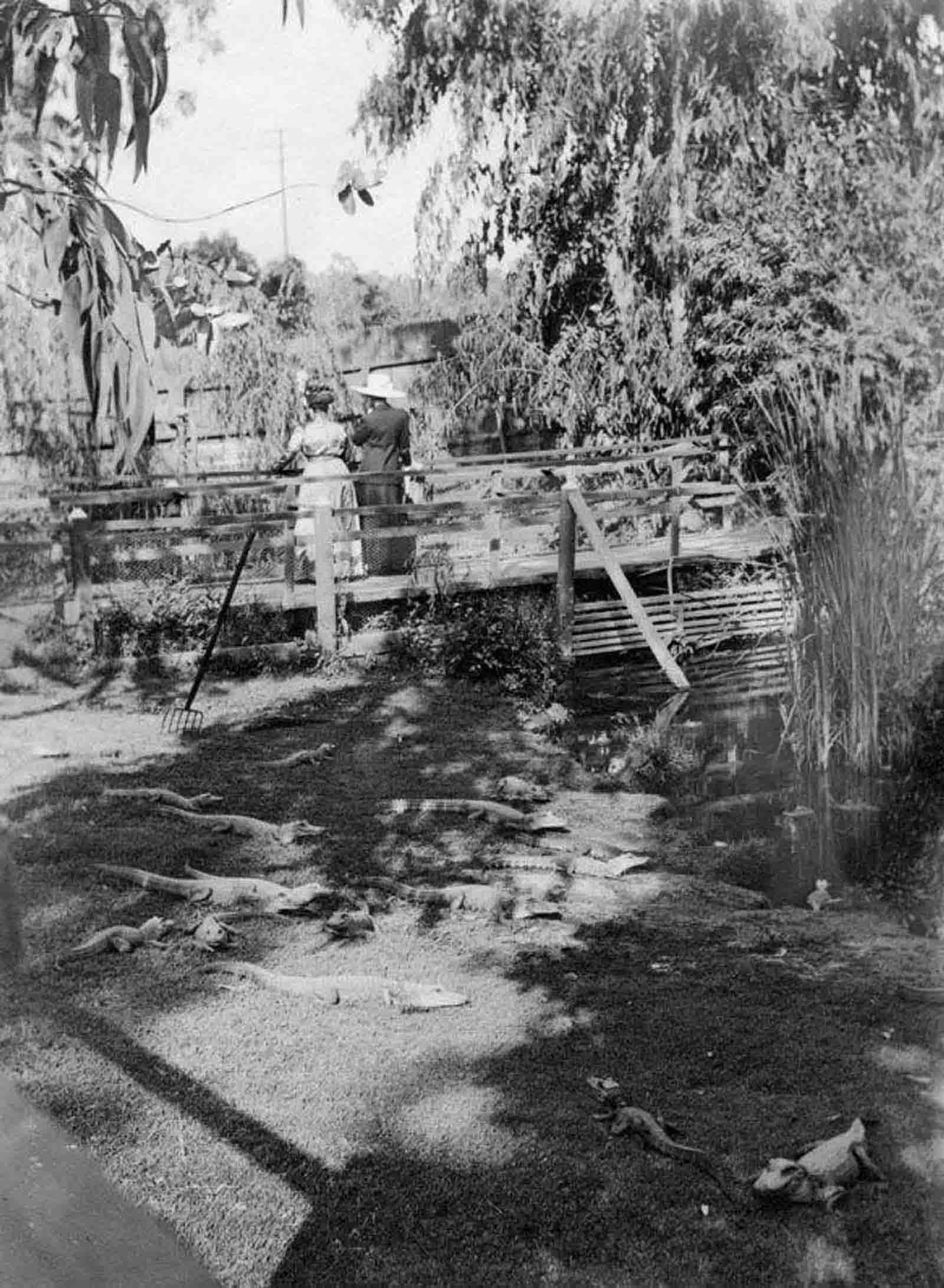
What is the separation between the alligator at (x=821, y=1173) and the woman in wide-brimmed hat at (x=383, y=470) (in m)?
2.57

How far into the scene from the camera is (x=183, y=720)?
2764 mm

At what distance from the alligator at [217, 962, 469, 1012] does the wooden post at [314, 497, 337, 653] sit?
1829mm

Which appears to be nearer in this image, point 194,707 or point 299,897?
point 299,897

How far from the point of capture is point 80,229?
5.31ft

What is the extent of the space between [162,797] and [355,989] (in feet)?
2.29

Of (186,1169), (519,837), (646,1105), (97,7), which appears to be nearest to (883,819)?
(519,837)

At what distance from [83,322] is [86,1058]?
3.01 feet

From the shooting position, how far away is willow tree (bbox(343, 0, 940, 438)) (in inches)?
98.7

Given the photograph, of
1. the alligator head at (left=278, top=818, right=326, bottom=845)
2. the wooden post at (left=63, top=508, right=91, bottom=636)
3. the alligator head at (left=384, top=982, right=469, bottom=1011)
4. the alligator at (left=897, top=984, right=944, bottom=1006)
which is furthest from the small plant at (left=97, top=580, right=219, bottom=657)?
the alligator at (left=897, top=984, right=944, bottom=1006)

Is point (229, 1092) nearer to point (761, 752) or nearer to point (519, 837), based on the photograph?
point (519, 837)

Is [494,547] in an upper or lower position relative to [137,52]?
lower

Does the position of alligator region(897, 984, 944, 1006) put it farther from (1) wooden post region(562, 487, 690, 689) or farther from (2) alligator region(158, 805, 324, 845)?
(1) wooden post region(562, 487, 690, 689)

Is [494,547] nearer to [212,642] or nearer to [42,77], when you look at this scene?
[212,642]

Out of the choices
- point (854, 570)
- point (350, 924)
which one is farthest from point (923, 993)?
point (854, 570)
